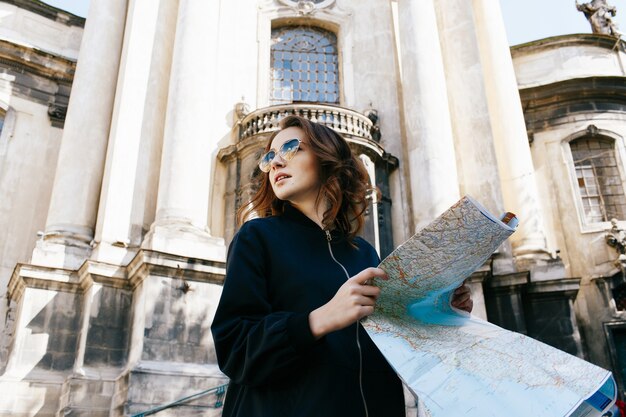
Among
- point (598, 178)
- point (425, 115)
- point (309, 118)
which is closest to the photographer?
point (309, 118)

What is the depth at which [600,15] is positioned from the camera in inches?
699

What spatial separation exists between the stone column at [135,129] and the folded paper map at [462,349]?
330 inches

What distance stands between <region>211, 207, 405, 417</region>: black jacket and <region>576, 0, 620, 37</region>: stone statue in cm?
1907

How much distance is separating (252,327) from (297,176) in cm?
72

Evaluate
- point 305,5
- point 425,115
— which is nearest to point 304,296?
point 425,115

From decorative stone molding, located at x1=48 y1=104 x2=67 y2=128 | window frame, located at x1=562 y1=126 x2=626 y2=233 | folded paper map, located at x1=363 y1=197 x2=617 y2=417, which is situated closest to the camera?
folded paper map, located at x1=363 y1=197 x2=617 y2=417

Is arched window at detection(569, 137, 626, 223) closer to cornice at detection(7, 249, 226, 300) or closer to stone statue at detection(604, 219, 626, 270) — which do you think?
stone statue at detection(604, 219, 626, 270)

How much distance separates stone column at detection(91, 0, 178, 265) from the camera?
384 inches

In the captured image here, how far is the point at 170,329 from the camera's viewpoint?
7977 mm

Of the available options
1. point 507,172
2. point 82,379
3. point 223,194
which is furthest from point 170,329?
point 507,172

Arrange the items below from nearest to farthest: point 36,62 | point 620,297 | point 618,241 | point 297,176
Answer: point 297,176
point 620,297
point 618,241
point 36,62

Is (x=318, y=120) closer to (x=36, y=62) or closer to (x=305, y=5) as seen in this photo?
(x=305, y=5)

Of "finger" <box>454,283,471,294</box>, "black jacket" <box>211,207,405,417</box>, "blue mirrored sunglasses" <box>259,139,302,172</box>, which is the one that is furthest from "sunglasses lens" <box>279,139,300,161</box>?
"finger" <box>454,283,471,294</box>

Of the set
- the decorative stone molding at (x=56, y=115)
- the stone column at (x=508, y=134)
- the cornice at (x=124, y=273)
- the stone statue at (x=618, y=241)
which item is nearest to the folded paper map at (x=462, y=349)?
the cornice at (x=124, y=273)
